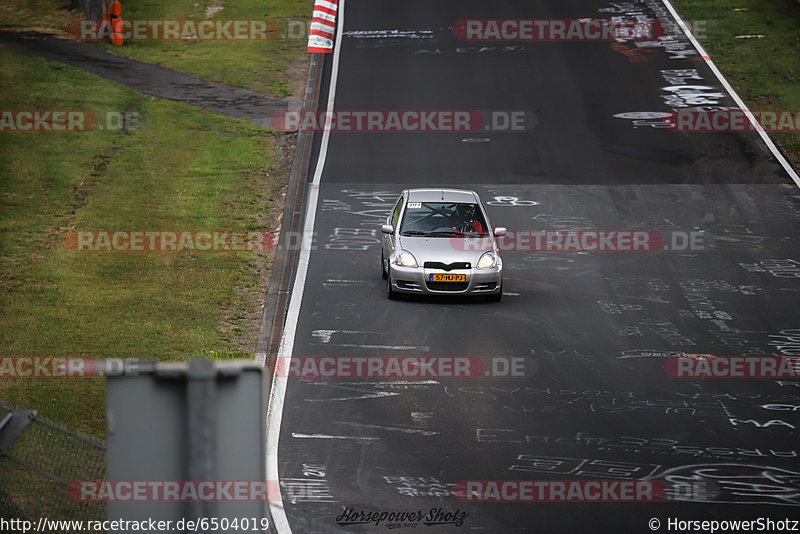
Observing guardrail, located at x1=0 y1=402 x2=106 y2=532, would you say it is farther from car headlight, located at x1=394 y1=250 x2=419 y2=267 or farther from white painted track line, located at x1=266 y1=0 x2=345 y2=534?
car headlight, located at x1=394 y1=250 x2=419 y2=267

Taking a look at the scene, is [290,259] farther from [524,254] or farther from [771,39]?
[771,39]

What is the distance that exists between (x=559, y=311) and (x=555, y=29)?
2063 centimetres

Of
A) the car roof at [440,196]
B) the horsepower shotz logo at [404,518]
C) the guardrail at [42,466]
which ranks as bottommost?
the horsepower shotz logo at [404,518]

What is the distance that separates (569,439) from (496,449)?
2.94ft

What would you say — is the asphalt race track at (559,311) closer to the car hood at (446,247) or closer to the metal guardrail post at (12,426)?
the car hood at (446,247)

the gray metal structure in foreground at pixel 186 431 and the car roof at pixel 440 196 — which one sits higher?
the gray metal structure in foreground at pixel 186 431

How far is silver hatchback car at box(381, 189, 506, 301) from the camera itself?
16.4m

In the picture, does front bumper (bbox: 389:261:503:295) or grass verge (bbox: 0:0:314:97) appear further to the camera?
grass verge (bbox: 0:0:314:97)

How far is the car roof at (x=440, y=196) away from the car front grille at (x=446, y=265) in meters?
1.93

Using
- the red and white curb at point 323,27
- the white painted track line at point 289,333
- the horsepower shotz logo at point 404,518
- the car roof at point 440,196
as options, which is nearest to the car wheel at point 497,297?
the car roof at point 440,196

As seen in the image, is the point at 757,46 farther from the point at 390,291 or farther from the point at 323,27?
the point at 390,291

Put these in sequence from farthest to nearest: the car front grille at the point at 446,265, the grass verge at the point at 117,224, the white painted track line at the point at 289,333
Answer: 1. the car front grille at the point at 446,265
2. the grass verge at the point at 117,224
3. the white painted track line at the point at 289,333

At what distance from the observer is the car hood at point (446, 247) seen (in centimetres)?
1655

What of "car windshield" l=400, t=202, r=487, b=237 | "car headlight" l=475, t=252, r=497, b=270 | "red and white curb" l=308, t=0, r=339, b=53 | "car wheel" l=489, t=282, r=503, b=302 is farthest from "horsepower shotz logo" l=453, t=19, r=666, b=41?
"car wheel" l=489, t=282, r=503, b=302
